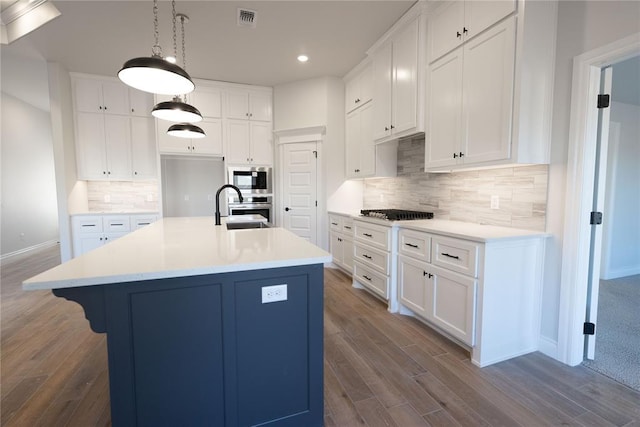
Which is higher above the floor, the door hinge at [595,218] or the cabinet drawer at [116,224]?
the door hinge at [595,218]

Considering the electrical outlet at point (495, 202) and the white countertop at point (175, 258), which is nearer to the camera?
the white countertop at point (175, 258)

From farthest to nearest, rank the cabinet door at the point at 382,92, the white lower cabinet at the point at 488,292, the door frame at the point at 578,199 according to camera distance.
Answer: the cabinet door at the point at 382,92
the white lower cabinet at the point at 488,292
the door frame at the point at 578,199

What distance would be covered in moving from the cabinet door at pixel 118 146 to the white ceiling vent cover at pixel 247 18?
8.42 feet

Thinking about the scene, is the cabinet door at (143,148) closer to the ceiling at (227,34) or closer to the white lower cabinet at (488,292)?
the ceiling at (227,34)

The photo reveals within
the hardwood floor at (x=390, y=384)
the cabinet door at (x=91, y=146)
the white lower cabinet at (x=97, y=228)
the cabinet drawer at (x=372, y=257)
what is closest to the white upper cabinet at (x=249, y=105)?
the cabinet door at (x=91, y=146)

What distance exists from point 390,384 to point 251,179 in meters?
3.68

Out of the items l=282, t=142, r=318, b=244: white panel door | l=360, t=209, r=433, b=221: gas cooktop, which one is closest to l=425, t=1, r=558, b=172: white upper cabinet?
l=360, t=209, r=433, b=221: gas cooktop

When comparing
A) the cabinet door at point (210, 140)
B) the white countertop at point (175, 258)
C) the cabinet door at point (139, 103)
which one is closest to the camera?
the white countertop at point (175, 258)

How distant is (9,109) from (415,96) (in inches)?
264

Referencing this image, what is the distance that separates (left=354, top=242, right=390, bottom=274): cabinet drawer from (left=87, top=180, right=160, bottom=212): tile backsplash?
3300 mm

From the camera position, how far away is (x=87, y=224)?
407cm

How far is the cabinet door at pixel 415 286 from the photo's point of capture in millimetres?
2438

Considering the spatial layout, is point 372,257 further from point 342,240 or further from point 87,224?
point 87,224

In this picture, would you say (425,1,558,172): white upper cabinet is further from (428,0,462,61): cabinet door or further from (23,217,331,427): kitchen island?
(23,217,331,427): kitchen island
